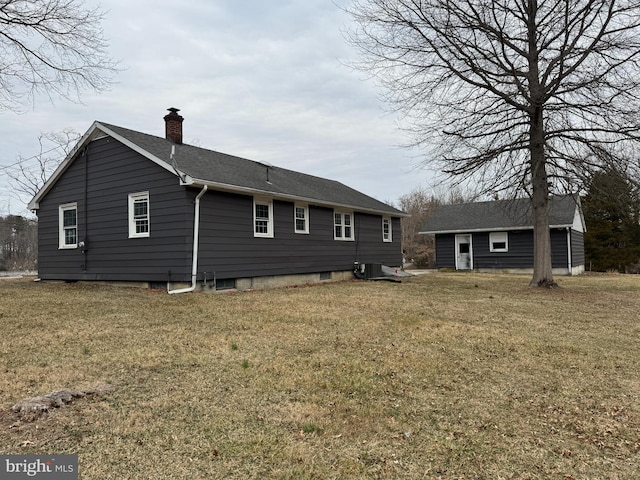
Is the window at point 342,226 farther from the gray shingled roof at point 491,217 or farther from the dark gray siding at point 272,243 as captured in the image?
the gray shingled roof at point 491,217

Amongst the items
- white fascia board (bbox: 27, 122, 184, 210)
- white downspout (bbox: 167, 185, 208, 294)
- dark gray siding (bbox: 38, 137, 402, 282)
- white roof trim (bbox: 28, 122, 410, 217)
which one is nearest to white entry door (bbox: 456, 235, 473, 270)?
white roof trim (bbox: 28, 122, 410, 217)

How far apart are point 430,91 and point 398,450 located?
488 inches

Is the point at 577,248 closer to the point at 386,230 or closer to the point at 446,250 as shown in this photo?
the point at 446,250

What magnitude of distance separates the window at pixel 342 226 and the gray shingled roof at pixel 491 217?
28.1 feet

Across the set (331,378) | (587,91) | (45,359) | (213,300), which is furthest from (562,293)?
(45,359)

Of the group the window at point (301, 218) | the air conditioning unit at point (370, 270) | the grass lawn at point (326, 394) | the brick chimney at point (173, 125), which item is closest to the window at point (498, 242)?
the air conditioning unit at point (370, 270)

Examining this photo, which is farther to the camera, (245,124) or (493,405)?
(245,124)

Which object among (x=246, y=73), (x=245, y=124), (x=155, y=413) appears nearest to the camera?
(x=155, y=413)

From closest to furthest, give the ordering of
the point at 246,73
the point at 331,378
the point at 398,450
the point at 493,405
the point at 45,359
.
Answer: the point at 398,450 < the point at 493,405 < the point at 331,378 < the point at 45,359 < the point at 246,73

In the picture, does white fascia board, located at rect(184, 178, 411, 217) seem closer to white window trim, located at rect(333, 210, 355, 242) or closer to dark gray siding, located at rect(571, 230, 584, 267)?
white window trim, located at rect(333, 210, 355, 242)

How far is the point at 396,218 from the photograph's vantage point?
20.9 m

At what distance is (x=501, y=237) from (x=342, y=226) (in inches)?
467

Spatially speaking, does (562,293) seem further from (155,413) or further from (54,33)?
(54,33)

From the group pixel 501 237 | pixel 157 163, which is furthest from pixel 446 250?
pixel 157 163
